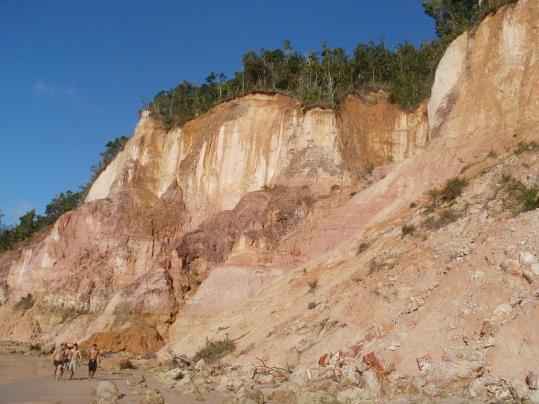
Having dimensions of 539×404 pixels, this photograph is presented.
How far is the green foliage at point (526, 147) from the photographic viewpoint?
760 inches

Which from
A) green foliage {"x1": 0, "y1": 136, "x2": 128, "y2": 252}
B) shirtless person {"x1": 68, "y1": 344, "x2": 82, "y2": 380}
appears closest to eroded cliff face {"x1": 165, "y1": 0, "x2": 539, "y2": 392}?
shirtless person {"x1": 68, "y1": 344, "x2": 82, "y2": 380}

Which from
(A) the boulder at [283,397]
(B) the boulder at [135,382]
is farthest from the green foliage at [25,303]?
(A) the boulder at [283,397]

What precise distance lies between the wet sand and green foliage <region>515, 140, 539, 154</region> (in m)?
13.7

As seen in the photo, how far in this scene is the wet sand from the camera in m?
12.7

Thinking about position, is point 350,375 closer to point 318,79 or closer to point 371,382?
point 371,382

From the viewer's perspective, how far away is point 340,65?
138ft

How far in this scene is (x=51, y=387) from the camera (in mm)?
15516

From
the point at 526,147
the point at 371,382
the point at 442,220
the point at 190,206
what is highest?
the point at 190,206

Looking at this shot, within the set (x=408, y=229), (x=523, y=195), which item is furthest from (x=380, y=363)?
(x=408, y=229)

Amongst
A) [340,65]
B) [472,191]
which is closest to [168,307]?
[472,191]

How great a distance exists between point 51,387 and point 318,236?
1327 cm

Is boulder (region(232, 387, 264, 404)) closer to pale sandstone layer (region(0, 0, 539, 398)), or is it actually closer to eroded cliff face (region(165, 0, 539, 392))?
eroded cliff face (region(165, 0, 539, 392))

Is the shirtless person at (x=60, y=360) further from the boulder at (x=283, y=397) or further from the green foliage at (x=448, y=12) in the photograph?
the green foliage at (x=448, y=12)

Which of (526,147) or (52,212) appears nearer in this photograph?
(526,147)
